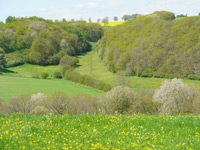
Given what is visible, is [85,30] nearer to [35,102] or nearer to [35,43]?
[35,43]

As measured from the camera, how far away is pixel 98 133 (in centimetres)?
696

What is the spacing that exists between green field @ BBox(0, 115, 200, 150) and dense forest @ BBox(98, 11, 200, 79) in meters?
74.9

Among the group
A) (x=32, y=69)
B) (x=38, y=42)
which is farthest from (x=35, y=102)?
(x=38, y=42)

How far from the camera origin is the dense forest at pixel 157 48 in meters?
82.2

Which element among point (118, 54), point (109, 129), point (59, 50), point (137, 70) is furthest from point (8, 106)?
point (59, 50)

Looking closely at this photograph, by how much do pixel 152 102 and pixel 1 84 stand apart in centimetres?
4326

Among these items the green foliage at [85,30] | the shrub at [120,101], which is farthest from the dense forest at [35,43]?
the shrub at [120,101]

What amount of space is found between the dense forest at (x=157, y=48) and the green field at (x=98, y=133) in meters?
74.9

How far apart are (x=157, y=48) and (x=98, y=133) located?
88.1 m

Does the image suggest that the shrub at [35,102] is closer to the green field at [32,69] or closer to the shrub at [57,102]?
the shrub at [57,102]

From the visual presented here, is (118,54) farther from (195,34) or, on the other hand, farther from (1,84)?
(1,84)

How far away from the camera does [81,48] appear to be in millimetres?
149125

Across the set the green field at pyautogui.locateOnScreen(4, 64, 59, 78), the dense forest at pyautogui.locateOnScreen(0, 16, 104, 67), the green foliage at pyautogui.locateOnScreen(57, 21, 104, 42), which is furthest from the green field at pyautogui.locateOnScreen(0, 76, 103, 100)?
the green foliage at pyautogui.locateOnScreen(57, 21, 104, 42)

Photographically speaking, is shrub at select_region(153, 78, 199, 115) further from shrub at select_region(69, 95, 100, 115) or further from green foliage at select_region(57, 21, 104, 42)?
green foliage at select_region(57, 21, 104, 42)
